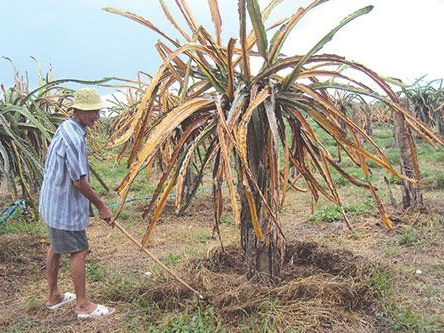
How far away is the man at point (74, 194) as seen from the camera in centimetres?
287

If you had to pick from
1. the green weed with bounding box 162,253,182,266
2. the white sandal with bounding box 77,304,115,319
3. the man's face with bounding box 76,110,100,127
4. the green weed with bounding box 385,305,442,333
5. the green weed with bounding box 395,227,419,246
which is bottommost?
the green weed with bounding box 385,305,442,333

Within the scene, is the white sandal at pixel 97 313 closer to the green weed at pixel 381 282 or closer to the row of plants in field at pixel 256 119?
the row of plants in field at pixel 256 119

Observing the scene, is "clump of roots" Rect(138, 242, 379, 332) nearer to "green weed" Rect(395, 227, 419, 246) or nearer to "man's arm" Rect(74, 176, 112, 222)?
"man's arm" Rect(74, 176, 112, 222)

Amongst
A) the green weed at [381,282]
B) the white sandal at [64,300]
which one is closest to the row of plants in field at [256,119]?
the green weed at [381,282]

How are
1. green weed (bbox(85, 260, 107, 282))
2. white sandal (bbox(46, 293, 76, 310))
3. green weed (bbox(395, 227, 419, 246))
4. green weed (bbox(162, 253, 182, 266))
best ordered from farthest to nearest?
1. green weed (bbox(395, 227, 419, 246))
2. green weed (bbox(162, 253, 182, 266))
3. green weed (bbox(85, 260, 107, 282))
4. white sandal (bbox(46, 293, 76, 310))

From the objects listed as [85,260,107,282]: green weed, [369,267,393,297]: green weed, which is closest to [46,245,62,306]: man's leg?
[85,260,107,282]: green weed

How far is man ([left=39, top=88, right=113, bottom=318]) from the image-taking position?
2.87 m

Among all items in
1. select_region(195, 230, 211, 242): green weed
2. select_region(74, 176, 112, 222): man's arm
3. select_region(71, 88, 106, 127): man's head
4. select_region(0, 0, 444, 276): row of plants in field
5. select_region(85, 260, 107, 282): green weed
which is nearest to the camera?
select_region(0, 0, 444, 276): row of plants in field

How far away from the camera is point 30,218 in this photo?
552 centimetres

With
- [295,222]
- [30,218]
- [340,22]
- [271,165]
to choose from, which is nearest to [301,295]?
[271,165]

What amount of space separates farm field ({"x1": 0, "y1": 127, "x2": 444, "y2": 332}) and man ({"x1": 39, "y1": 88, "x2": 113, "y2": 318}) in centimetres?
30

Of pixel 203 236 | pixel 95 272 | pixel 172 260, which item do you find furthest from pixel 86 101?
pixel 203 236

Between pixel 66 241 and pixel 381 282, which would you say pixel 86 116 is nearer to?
pixel 66 241

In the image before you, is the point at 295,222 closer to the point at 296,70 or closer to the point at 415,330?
the point at 415,330
